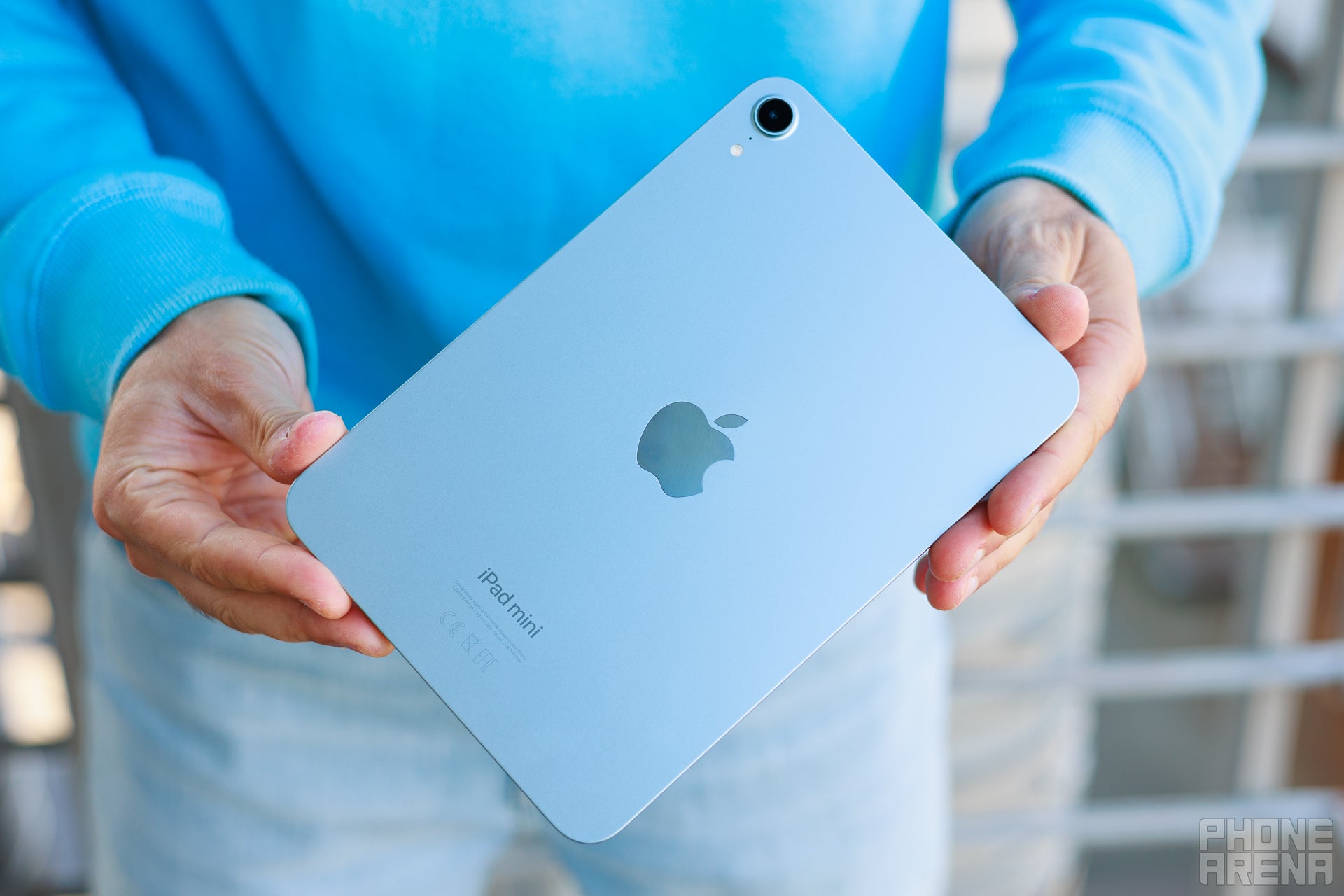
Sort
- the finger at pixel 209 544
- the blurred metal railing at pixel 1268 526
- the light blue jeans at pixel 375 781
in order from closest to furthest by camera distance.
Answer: the finger at pixel 209 544 → the light blue jeans at pixel 375 781 → the blurred metal railing at pixel 1268 526

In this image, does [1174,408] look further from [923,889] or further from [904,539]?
[904,539]

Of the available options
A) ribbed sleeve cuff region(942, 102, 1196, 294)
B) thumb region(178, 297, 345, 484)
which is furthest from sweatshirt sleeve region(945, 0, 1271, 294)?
thumb region(178, 297, 345, 484)

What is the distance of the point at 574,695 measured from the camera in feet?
1.45

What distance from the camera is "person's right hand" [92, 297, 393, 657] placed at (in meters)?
0.43

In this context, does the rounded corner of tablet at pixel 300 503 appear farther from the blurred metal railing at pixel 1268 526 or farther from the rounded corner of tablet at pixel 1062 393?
the blurred metal railing at pixel 1268 526

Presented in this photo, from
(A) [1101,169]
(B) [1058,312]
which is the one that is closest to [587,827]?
(B) [1058,312]

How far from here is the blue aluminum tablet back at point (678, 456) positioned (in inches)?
17.4

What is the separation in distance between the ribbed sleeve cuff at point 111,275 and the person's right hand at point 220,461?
1 centimetres

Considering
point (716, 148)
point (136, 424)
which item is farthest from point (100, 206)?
point (716, 148)

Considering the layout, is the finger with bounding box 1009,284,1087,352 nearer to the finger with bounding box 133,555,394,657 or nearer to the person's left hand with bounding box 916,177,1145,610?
the person's left hand with bounding box 916,177,1145,610

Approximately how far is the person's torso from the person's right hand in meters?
0.09

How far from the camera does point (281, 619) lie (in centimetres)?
45

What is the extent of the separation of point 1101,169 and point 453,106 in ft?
1.10

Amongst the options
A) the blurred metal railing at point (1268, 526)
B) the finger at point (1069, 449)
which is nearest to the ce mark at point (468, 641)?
the finger at point (1069, 449)
